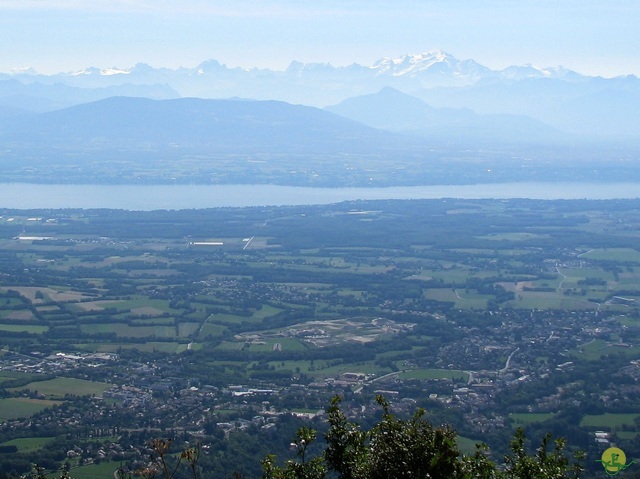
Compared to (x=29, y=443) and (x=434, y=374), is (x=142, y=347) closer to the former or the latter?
(x=29, y=443)

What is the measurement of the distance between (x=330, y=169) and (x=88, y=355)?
7100 centimetres

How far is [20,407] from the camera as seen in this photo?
81.8ft

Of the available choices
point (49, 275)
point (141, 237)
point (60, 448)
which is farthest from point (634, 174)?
point (60, 448)

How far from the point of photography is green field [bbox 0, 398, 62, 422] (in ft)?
79.8

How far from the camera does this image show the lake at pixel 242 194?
75.2 meters

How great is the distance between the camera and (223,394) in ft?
86.0

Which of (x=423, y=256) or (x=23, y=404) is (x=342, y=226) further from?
(x=23, y=404)

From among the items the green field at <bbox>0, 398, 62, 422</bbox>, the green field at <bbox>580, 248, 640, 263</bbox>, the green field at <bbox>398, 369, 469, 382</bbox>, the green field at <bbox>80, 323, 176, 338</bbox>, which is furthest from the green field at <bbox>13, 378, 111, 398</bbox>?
the green field at <bbox>580, 248, 640, 263</bbox>

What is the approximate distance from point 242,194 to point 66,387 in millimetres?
57150

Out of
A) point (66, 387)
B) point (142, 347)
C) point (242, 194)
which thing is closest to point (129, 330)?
point (142, 347)

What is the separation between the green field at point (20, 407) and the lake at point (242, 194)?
1814 inches

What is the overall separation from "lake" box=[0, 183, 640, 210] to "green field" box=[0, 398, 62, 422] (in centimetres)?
4608

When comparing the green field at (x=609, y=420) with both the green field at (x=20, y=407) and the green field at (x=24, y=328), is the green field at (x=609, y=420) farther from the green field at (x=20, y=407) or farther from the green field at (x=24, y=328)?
the green field at (x=24, y=328)

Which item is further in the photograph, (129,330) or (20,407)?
(129,330)
